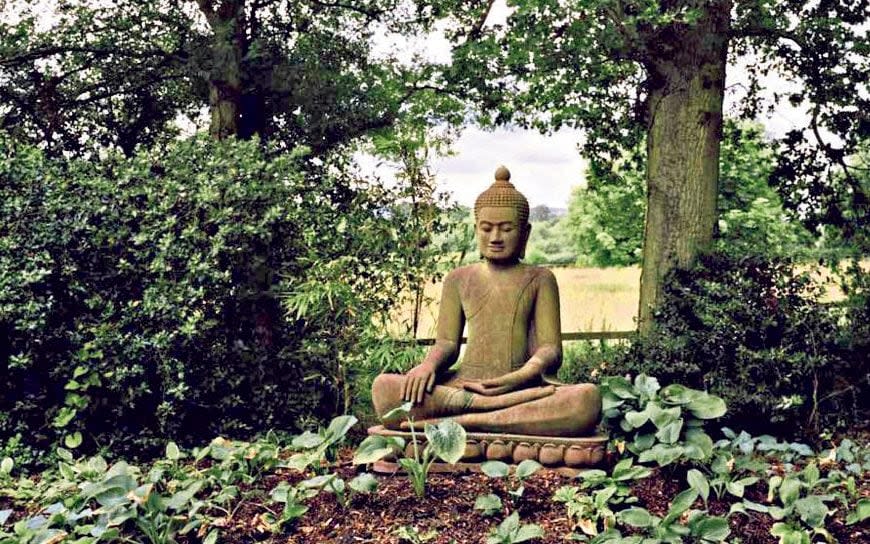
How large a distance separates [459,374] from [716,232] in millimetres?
4476

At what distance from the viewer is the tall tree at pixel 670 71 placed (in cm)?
883

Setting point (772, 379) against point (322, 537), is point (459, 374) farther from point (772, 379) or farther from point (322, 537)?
point (772, 379)

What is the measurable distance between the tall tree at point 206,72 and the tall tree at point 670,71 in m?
1.39

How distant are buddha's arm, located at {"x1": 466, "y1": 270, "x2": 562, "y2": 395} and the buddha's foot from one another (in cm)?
6

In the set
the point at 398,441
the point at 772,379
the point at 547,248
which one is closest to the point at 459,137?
the point at 772,379

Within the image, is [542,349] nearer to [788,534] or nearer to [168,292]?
[788,534]

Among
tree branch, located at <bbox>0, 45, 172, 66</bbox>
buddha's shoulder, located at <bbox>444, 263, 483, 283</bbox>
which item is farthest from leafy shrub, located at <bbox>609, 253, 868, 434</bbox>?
tree branch, located at <bbox>0, 45, 172, 66</bbox>

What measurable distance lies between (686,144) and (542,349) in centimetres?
421

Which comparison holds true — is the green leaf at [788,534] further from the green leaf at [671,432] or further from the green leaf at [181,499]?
the green leaf at [181,499]

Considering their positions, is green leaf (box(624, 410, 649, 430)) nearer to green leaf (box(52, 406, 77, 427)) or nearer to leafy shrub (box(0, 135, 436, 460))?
leafy shrub (box(0, 135, 436, 460))

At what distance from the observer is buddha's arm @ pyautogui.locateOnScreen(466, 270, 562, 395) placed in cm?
580

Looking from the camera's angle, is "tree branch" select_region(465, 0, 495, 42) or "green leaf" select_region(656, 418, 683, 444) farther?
"tree branch" select_region(465, 0, 495, 42)

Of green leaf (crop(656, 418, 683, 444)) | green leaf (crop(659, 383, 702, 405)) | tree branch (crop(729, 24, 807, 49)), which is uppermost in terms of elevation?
tree branch (crop(729, 24, 807, 49))

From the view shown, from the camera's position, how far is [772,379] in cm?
823
